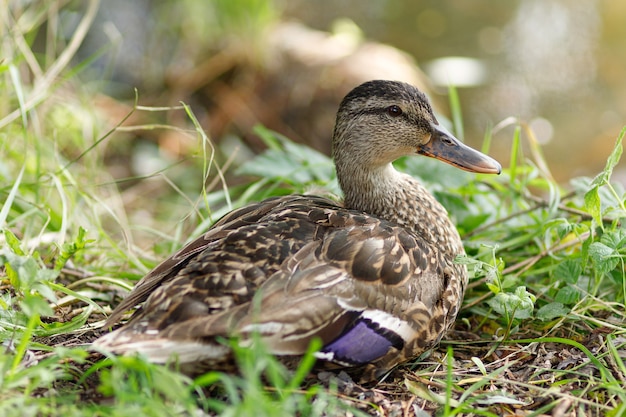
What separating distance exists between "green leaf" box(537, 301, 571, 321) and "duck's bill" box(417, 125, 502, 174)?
647mm

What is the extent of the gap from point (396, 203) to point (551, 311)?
0.83 metres

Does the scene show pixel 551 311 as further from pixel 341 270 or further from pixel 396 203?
pixel 341 270

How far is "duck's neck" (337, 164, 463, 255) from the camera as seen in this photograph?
3432mm

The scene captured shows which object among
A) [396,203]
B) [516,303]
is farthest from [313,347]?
[396,203]

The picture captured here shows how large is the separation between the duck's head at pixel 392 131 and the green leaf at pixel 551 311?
64cm

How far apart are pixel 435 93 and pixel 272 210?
4284 mm

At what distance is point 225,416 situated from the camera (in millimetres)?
2178

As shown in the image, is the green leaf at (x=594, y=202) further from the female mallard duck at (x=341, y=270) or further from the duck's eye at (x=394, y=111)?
the duck's eye at (x=394, y=111)

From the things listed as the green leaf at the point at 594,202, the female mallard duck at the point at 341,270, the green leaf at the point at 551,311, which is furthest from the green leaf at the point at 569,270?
the female mallard duck at the point at 341,270

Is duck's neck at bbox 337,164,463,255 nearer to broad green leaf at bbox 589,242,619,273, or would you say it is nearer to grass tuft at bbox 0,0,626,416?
grass tuft at bbox 0,0,626,416

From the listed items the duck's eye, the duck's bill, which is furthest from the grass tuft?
the duck's eye

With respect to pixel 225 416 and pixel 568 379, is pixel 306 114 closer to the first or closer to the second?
pixel 568 379

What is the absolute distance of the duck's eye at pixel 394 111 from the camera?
11.1 feet

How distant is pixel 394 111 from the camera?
3391 millimetres
